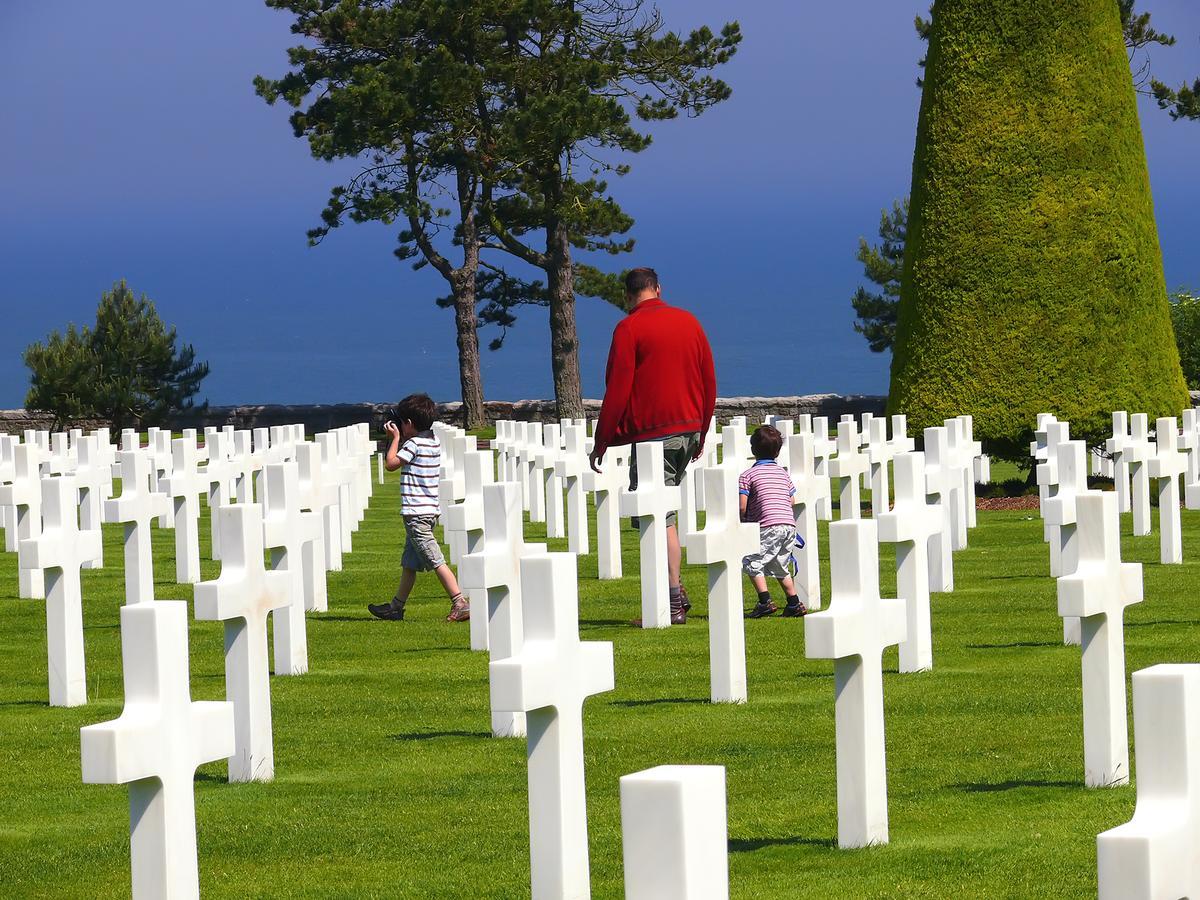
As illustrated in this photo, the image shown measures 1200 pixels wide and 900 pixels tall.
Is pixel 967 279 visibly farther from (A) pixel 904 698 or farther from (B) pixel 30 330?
(B) pixel 30 330

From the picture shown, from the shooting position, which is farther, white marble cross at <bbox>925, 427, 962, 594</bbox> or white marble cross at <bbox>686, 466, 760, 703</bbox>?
white marble cross at <bbox>925, 427, 962, 594</bbox>

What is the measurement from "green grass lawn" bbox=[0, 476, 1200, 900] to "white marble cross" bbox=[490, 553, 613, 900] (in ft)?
2.14

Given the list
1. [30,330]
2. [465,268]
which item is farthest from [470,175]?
[30,330]

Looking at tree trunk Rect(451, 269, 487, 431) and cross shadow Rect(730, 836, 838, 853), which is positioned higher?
tree trunk Rect(451, 269, 487, 431)

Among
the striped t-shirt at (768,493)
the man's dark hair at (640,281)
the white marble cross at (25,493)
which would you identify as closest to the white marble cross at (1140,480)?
the striped t-shirt at (768,493)

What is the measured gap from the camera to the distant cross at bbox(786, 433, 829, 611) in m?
9.98

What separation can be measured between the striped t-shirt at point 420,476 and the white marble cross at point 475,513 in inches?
53.6

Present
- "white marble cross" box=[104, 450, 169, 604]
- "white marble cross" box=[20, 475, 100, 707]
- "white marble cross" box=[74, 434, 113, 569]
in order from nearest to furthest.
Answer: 1. "white marble cross" box=[20, 475, 100, 707]
2. "white marble cross" box=[104, 450, 169, 604]
3. "white marble cross" box=[74, 434, 113, 569]

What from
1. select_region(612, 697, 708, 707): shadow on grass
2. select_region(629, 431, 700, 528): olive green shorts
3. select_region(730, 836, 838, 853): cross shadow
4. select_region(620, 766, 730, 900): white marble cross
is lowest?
select_region(730, 836, 838, 853): cross shadow

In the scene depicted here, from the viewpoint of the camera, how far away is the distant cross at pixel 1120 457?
13827 mm

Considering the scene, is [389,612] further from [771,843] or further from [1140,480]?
[1140,480]

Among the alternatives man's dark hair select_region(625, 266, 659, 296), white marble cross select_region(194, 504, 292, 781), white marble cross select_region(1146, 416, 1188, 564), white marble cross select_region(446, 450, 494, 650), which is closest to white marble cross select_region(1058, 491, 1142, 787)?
white marble cross select_region(194, 504, 292, 781)

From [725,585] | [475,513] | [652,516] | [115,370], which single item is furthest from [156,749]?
[115,370]

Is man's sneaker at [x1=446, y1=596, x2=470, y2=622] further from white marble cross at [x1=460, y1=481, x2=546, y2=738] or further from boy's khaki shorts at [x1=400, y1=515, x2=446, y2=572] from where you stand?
white marble cross at [x1=460, y1=481, x2=546, y2=738]
